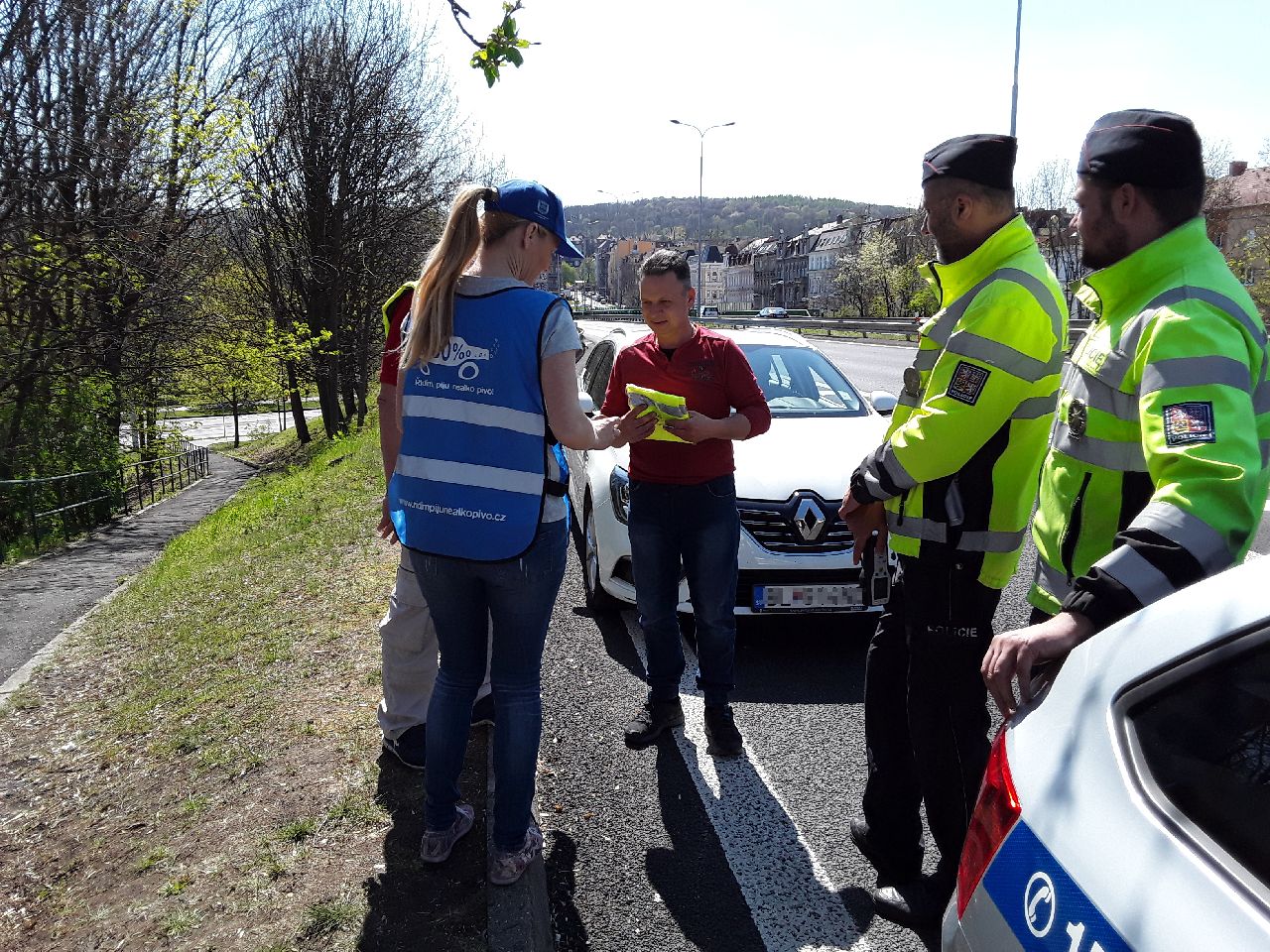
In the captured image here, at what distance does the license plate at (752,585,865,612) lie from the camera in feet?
16.4

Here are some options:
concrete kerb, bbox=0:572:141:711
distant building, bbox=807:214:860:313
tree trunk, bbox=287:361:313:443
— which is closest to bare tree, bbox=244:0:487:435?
tree trunk, bbox=287:361:313:443

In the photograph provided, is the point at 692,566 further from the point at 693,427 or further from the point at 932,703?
the point at 932,703

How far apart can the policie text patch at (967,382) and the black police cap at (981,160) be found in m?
0.50

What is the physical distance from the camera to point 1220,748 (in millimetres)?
1271

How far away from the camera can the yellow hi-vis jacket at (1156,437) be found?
5.48 feet

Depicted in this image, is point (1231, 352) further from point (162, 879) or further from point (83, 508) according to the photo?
point (83, 508)

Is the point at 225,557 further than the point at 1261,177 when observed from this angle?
No

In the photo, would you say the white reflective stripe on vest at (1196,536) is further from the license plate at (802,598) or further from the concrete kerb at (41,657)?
the concrete kerb at (41,657)

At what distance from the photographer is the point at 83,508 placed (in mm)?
19094

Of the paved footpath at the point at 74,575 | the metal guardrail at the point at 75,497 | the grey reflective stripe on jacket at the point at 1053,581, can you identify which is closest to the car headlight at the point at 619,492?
the grey reflective stripe on jacket at the point at 1053,581

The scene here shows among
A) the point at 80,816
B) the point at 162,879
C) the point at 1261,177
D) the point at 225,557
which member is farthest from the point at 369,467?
the point at 1261,177

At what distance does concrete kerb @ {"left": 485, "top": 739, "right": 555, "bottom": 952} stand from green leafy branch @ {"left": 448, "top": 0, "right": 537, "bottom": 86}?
103 inches

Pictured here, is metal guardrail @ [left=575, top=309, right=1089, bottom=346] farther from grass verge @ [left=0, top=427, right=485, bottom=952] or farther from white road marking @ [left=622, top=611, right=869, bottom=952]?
white road marking @ [left=622, top=611, right=869, bottom=952]

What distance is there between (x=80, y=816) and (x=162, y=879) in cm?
102
